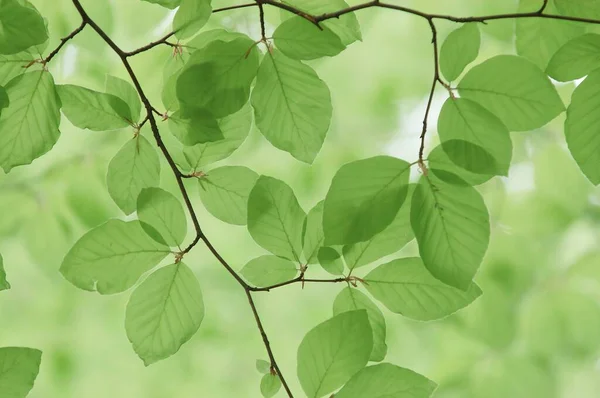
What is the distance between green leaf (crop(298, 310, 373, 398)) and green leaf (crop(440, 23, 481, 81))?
17 cm

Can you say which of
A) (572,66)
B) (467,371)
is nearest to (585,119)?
(572,66)

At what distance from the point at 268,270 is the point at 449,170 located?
0.53 ft

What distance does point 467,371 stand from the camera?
1.38 m

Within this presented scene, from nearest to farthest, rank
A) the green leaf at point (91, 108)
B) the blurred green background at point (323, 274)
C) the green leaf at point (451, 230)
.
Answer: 1. the green leaf at point (451, 230)
2. the green leaf at point (91, 108)
3. the blurred green background at point (323, 274)

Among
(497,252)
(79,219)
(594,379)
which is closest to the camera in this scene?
(79,219)

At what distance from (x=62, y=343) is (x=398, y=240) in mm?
1286

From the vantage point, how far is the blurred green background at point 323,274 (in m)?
1.22

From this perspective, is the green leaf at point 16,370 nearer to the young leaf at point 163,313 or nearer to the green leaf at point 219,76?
the young leaf at point 163,313

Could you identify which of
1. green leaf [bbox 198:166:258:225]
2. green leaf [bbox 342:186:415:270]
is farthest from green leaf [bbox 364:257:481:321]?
green leaf [bbox 198:166:258:225]

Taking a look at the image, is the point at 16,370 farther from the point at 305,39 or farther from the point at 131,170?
the point at 305,39

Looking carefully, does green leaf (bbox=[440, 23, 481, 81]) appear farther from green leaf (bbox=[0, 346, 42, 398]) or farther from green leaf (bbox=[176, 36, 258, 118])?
green leaf (bbox=[0, 346, 42, 398])

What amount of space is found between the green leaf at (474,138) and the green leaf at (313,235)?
11cm

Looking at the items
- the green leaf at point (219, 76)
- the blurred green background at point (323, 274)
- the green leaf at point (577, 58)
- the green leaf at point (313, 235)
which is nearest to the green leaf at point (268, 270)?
the green leaf at point (313, 235)

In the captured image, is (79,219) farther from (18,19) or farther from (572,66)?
(572,66)
